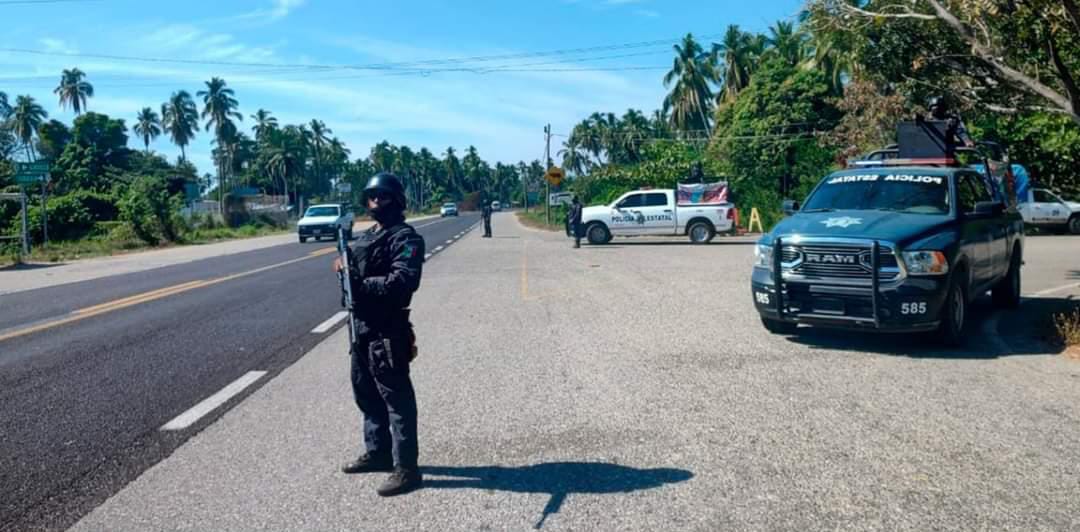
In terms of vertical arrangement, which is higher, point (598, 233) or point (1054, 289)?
point (598, 233)

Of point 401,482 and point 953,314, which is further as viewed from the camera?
point 953,314

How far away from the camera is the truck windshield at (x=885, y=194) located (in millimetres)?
9945

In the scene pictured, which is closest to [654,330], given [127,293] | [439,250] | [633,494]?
[633,494]

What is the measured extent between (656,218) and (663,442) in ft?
81.1

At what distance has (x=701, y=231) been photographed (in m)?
30.0

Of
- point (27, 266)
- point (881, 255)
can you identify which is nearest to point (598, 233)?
point (27, 266)

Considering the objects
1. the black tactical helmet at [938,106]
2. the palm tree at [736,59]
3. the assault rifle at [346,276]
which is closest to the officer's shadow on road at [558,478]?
the assault rifle at [346,276]

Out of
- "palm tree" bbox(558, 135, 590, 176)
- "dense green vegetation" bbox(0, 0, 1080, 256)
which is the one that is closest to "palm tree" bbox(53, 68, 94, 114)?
"dense green vegetation" bbox(0, 0, 1080, 256)

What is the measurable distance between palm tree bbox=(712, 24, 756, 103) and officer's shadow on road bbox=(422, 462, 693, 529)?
53912mm

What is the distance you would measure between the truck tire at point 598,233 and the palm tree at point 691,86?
35.7 metres

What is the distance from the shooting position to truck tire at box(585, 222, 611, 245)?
30562 millimetres

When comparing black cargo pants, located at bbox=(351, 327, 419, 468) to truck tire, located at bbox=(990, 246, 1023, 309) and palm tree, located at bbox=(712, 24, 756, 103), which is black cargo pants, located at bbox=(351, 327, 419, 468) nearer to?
truck tire, located at bbox=(990, 246, 1023, 309)

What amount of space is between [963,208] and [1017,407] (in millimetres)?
3832

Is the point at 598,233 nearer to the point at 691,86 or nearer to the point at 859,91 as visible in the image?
the point at 859,91
